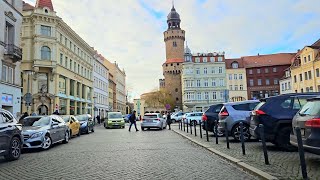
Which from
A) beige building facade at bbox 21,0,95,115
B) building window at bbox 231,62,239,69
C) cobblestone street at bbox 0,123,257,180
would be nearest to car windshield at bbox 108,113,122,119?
beige building facade at bbox 21,0,95,115

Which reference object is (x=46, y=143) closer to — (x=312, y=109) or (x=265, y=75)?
(x=312, y=109)

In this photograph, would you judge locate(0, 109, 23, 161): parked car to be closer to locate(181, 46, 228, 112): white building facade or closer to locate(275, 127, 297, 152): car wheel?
locate(275, 127, 297, 152): car wheel

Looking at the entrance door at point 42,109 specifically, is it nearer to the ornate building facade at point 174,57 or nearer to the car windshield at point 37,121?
the car windshield at point 37,121

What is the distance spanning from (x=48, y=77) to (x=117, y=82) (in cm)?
5722

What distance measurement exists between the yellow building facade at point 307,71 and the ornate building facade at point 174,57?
5008 centimetres

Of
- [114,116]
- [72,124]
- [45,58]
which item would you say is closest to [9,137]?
[72,124]

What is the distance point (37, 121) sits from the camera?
1529cm

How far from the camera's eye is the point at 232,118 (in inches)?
574

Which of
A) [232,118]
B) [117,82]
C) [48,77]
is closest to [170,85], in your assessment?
[117,82]

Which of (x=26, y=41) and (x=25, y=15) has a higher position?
(x=25, y=15)

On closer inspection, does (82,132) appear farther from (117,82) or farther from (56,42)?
(117,82)

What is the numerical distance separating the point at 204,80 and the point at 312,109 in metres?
82.8

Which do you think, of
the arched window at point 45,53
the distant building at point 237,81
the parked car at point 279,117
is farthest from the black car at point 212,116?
the distant building at point 237,81

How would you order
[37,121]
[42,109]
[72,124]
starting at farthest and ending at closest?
1. [42,109]
2. [72,124]
3. [37,121]
